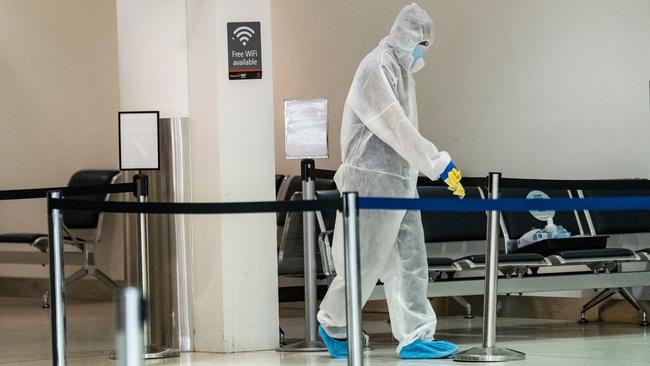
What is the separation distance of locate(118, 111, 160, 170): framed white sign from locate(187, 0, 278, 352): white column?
0.27m

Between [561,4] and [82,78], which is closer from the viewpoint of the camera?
[561,4]

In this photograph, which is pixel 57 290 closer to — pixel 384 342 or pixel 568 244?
pixel 384 342

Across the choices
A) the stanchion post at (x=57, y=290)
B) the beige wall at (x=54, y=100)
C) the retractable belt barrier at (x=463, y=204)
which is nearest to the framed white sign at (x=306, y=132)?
the stanchion post at (x=57, y=290)

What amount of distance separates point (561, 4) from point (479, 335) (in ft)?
7.59

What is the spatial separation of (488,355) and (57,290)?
2.11 metres

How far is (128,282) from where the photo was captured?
286 inches

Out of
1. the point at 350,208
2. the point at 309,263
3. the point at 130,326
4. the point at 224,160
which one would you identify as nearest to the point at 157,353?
the point at 309,263

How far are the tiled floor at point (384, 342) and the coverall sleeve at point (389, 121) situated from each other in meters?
0.98

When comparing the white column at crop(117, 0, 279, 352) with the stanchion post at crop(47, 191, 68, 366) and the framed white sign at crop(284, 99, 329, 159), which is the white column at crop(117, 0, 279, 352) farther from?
the stanchion post at crop(47, 191, 68, 366)

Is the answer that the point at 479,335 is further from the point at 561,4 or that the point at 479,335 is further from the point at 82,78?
the point at 82,78

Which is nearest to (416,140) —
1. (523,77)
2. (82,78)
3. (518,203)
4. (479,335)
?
(518,203)

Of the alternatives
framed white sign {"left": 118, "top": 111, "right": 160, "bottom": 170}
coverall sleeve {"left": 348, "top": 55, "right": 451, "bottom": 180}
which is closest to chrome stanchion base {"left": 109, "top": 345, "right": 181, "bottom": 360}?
framed white sign {"left": 118, "top": 111, "right": 160, "bottom": 170}

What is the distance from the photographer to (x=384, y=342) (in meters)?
7.30

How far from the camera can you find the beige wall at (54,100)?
10.8 metres
